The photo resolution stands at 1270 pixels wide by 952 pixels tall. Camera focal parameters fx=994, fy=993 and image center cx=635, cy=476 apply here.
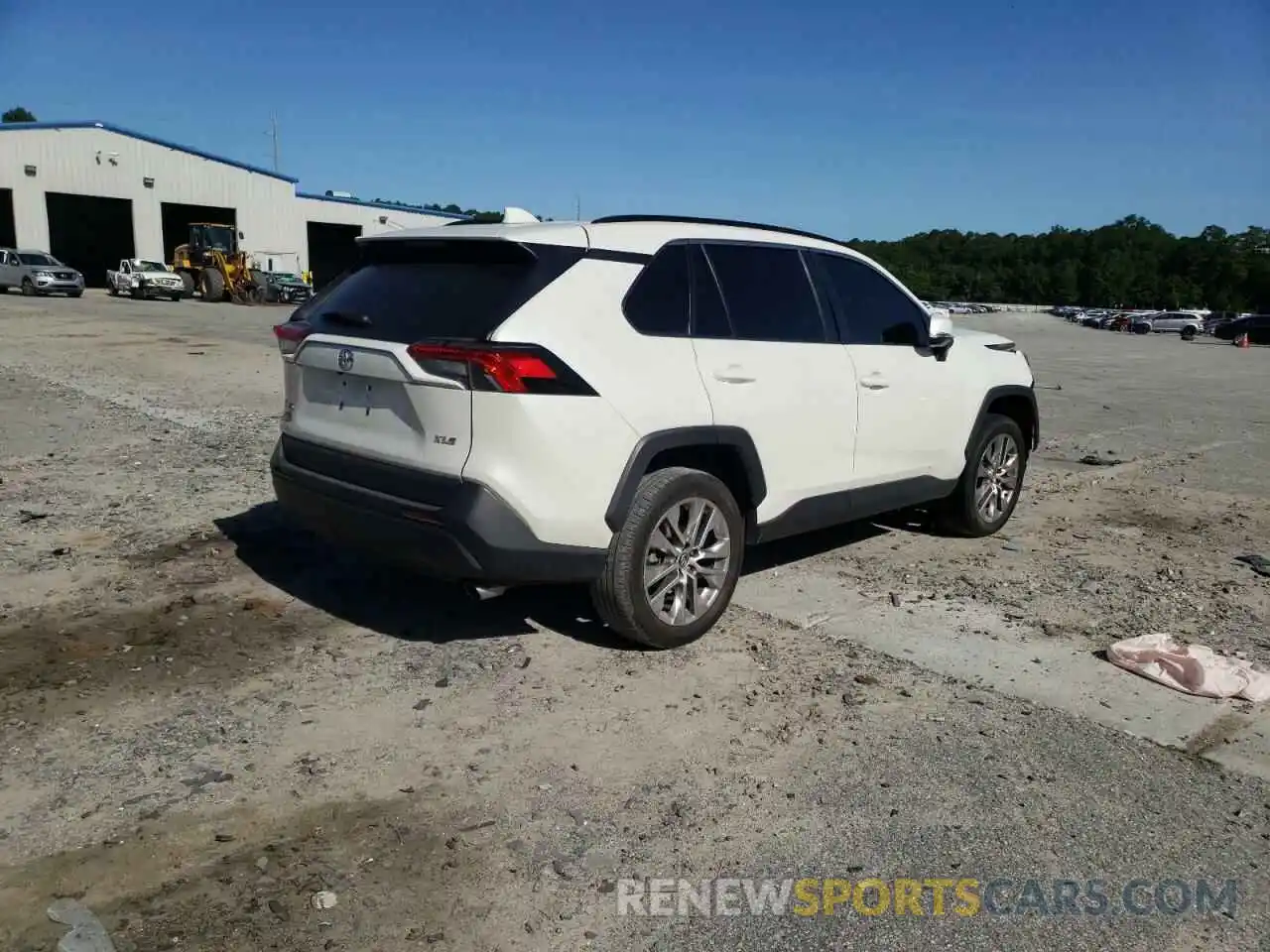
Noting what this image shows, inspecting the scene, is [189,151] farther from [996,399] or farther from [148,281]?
[996,399]

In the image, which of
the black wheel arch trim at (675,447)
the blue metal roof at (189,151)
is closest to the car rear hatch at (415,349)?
the black wheel arch trim at (675,447)

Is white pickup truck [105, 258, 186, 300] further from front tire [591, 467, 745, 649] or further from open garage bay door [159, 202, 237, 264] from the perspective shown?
front tire [591, 467, 745, 649]

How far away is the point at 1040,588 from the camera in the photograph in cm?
571

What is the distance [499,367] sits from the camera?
12.4 feet

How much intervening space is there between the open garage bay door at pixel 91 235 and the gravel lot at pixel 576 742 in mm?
53732

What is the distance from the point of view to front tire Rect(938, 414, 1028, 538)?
650 centimetres

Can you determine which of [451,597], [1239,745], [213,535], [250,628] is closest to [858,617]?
[1239,745]

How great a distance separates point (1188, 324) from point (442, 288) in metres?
66.1

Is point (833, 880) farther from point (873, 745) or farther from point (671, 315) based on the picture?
point (671, 315)

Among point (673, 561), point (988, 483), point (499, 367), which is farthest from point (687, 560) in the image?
point (988, 483)

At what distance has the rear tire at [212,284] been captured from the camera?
128 feet

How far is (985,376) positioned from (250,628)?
4635 mm

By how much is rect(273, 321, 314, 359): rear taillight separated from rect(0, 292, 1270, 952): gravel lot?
4.16 ft

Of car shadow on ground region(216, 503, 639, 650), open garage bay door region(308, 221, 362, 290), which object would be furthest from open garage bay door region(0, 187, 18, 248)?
car shadow on ground region(216, 503, 639, 650)
